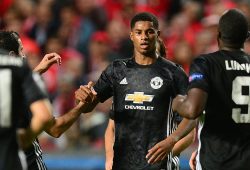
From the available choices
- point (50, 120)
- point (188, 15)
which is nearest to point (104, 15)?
point (188, 15)

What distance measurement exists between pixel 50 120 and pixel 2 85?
395 mm

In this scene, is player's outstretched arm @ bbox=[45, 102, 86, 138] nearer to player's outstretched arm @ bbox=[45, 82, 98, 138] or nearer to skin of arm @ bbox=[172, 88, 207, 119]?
player's outstretched arm @ bbox=[45, 82, 98, 138]

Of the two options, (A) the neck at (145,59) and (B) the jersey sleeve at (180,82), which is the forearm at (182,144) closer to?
(B) the jersey sleeve at (180,82)

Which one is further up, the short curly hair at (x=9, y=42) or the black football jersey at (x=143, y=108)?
the short curly hair at (x=9, y=42)

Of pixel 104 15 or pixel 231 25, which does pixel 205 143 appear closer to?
pixel 231 25

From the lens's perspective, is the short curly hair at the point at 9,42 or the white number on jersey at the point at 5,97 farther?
the short curly hair at the point at 9,42

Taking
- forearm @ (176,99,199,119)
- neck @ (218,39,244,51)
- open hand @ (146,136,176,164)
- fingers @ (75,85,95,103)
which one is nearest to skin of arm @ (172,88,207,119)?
forearm @ (176,99,199,119)

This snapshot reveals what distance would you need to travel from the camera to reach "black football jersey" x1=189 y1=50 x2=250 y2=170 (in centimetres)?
600

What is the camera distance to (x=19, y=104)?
5098mm


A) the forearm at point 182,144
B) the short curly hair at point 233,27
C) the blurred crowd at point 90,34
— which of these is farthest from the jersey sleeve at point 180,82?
the blurred crowd at point 90,34

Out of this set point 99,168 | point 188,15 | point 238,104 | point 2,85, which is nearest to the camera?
point 2,85

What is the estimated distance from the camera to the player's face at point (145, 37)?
685 centimetres

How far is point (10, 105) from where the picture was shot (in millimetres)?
5020

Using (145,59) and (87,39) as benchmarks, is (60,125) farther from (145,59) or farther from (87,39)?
(87,39)
